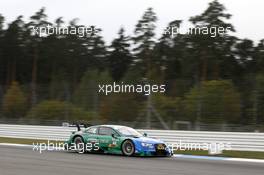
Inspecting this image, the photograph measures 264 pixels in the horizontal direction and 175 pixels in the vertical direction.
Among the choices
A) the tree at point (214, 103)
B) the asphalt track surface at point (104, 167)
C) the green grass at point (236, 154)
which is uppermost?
the tree at point (214, 103)

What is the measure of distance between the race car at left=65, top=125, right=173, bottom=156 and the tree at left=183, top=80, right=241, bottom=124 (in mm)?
4775

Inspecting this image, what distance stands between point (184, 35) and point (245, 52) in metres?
7.14

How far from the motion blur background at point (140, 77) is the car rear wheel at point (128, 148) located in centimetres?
551

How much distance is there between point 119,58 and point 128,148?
5154 centimetres

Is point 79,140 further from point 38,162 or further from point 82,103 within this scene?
point 82,103

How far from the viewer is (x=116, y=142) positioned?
680 inches

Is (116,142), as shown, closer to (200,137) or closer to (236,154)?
(236,154)

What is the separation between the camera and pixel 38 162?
14.3m

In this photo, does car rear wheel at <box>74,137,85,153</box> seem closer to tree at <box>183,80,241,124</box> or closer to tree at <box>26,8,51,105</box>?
tree at <box>183,80,241,124</box>

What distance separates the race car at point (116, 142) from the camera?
54.4 ft

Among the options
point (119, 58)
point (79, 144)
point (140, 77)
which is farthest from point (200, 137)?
point (119, 58)

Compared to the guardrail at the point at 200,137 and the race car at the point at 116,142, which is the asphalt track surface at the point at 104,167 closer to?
the race car at the point at 116,142

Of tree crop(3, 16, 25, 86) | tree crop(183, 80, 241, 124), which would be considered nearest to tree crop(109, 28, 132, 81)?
tree crop(3, 16, 25, 86)

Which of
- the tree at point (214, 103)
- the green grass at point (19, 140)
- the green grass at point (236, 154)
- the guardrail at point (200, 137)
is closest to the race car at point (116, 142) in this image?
the green grass at point (236, 154)
